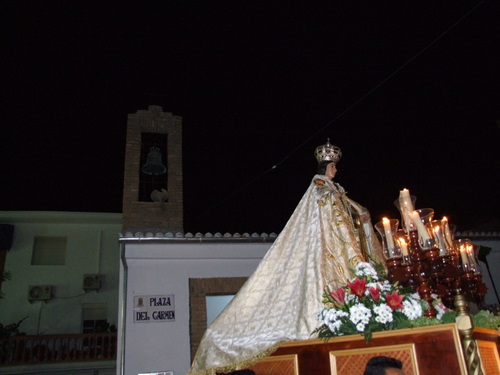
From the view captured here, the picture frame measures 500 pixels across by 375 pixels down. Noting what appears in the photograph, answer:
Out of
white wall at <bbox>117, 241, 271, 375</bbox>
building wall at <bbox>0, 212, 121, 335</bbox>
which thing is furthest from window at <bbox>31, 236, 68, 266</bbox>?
white wall at <bbox>117, 241, 271, 375</bbox>

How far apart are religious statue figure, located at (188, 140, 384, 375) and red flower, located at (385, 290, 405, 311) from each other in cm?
62

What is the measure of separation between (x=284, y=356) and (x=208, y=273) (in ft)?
14.0

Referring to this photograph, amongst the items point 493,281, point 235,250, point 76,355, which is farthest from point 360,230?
point 76,355

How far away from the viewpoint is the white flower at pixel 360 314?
325 cm

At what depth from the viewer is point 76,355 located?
42.5 ft

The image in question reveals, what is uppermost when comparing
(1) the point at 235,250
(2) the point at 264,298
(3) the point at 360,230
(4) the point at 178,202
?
(4) the point at 178,202

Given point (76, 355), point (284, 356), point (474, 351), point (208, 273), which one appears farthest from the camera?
point (76, 355)

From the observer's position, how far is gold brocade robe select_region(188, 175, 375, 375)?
382 cm

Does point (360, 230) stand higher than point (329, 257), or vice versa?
point (360, 230)

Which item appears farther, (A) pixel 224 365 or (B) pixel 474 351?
(A) pixel 224 365

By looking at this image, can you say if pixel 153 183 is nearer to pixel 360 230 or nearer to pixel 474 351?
pixel 360 230

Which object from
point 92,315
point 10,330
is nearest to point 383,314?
point 10,330

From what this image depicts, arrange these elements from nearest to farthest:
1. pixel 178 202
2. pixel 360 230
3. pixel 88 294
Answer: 1. pixel 360 230
2. pixel 178 202
3. pixel 88 294

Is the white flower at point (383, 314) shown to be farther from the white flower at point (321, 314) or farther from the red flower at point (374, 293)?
the white flower at point (321, 314)
